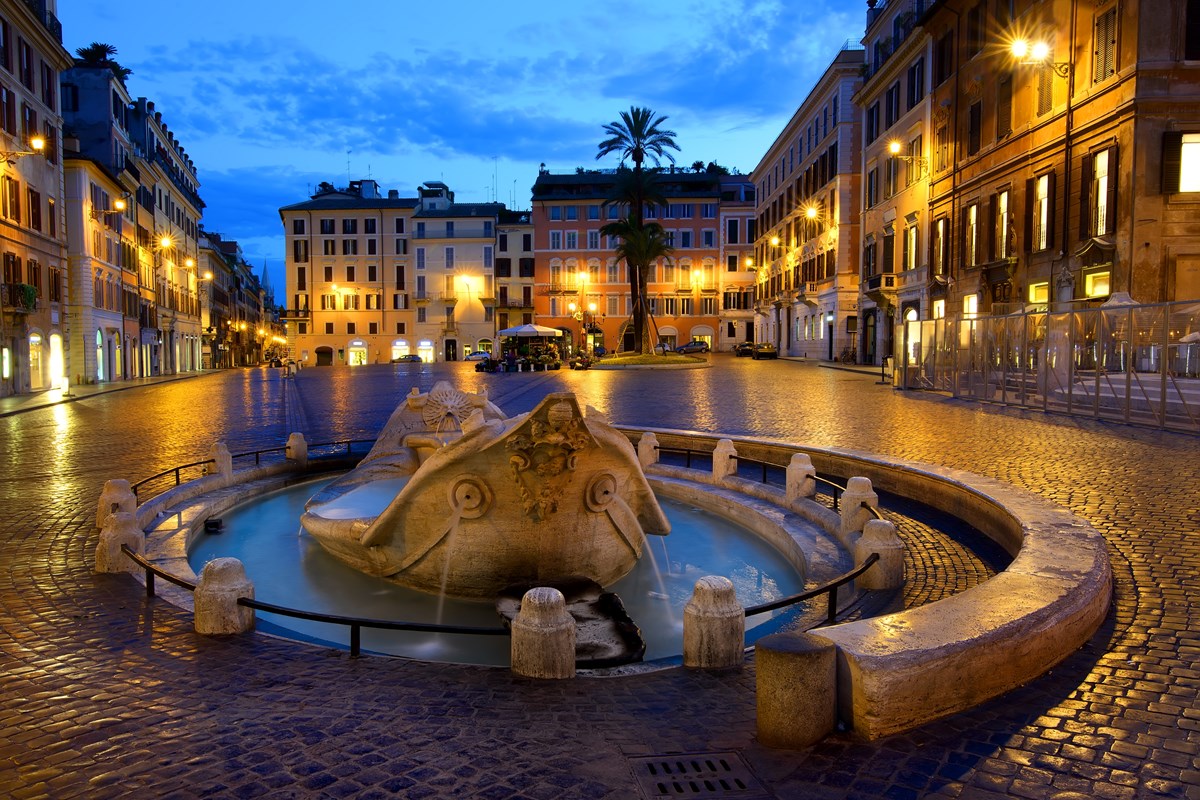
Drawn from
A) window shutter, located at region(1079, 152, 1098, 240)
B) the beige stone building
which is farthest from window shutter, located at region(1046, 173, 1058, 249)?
the beige stone building

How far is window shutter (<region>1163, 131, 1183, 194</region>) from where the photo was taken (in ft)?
70.8

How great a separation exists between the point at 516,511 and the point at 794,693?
Result: 323cm

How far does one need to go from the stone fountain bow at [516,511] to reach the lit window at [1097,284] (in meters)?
20.8

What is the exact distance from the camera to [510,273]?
268 feet

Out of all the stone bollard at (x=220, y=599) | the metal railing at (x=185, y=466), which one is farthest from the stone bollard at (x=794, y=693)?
the metal railing at (x=185, y=466)

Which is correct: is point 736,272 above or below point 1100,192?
above

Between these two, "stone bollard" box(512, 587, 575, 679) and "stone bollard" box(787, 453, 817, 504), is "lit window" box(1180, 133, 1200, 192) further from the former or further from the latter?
"stone bollard" box(512, 587, 575, 679)

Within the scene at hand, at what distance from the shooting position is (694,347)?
2894 inches

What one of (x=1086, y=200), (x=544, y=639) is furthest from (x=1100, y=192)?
(x=544, y=639)

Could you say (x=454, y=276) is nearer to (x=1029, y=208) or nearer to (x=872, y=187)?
(x=872, y=187)

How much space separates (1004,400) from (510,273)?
65691 millimetres

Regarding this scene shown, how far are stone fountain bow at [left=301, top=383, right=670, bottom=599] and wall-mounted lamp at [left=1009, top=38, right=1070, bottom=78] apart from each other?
21.4m

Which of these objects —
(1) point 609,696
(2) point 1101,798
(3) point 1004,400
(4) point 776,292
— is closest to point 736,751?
(1) point 609,696

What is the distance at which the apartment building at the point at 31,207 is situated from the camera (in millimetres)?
29203
